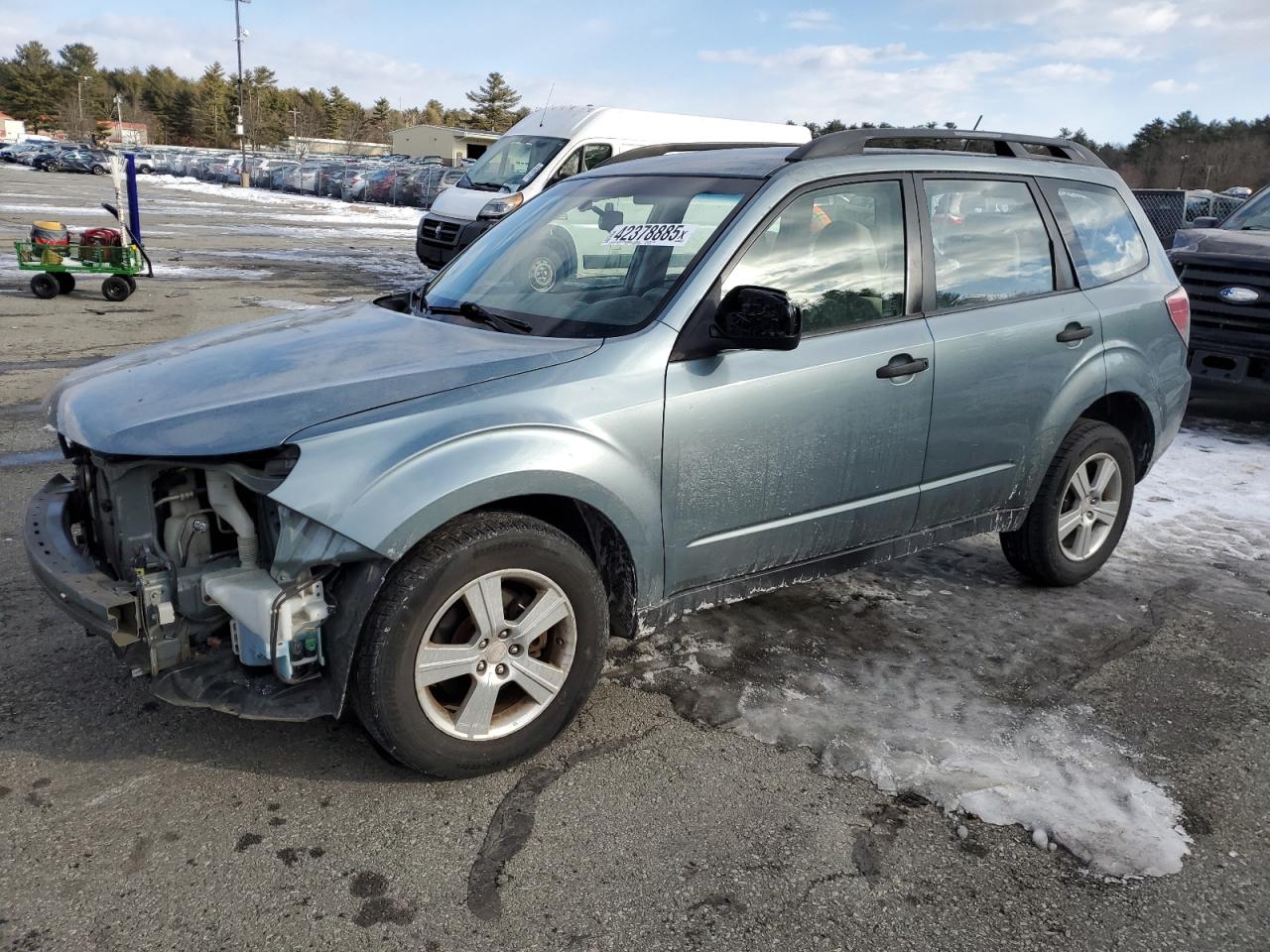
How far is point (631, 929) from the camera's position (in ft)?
8.14

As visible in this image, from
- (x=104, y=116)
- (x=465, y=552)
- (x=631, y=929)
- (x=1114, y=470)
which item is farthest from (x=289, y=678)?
(x=104, y=116)

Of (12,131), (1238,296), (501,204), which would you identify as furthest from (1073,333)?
(12,131)

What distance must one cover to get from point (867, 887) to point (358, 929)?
1.29m

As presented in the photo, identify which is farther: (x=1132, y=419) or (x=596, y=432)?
(x=1132, y=419)

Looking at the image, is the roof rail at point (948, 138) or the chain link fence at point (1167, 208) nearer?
the roof rail at point (948, 138)

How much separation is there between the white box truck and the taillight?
10.6 meters

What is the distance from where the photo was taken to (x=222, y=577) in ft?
9.12

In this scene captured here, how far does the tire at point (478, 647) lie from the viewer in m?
2.76

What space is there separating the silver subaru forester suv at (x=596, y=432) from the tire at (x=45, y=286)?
395 inches

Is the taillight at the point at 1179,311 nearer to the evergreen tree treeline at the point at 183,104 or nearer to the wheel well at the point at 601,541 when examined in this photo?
the wheel well at the point at 601,541

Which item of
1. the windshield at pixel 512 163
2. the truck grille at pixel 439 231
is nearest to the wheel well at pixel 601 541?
the truck grille at pixel 439 231

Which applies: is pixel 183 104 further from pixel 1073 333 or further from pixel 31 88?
pixel 1073 333

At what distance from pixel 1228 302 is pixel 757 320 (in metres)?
6.74

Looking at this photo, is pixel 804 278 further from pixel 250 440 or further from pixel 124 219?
pixel 124 219
